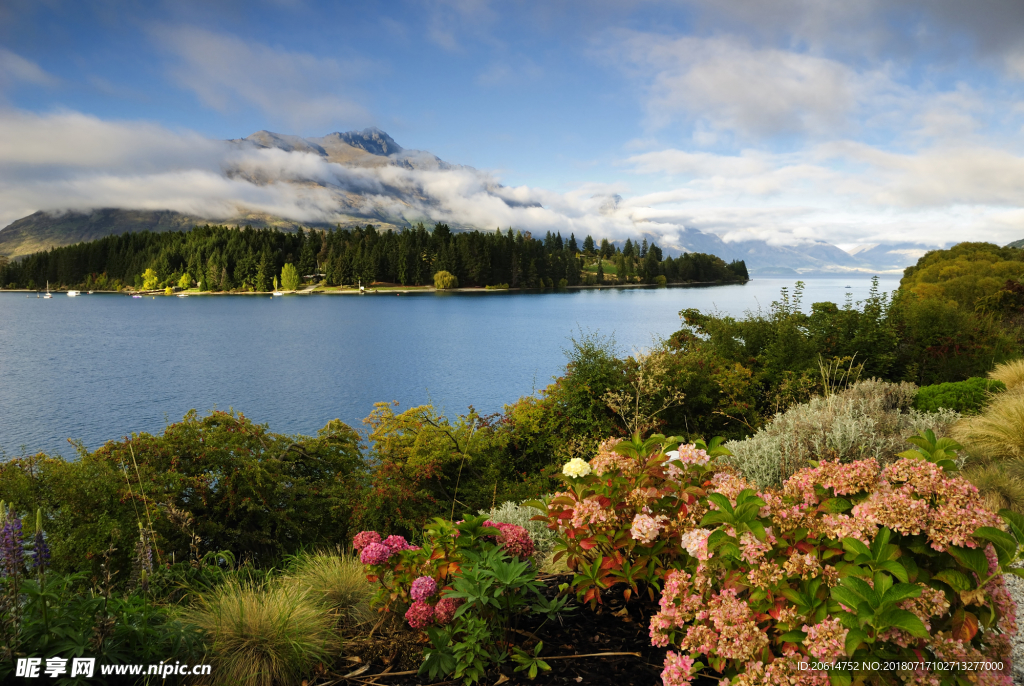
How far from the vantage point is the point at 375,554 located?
271 cm

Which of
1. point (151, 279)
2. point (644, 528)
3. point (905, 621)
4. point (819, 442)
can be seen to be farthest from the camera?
point (151, 279)

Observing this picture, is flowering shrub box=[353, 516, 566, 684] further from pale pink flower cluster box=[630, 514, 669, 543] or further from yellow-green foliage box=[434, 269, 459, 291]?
yellow-green foliage box=[434, 269, 459, 291]

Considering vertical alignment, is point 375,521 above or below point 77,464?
below

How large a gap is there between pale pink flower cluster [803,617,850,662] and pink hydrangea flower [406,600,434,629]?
5.30 feet

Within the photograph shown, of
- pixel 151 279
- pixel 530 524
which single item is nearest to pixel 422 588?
pixel 530 524

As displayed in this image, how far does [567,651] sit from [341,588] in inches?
59.5

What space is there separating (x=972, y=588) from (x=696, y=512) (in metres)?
1.00

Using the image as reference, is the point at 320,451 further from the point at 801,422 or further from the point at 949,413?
the point at 949,413

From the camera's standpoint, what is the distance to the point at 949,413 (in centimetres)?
710

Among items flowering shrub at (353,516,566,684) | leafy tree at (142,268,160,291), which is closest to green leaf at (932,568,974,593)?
flowering shrub at (353,516,566,684)

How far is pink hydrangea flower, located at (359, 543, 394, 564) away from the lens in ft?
8.81

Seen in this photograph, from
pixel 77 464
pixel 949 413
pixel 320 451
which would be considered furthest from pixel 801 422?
pixel 77 464

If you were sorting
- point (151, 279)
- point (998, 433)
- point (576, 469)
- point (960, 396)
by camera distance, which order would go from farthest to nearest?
1. point (151, 279)
2. point (960, 396)
3. point (998, 433)
4. point (576, 469)

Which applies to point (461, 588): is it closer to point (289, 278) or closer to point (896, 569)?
point (896, 569)
